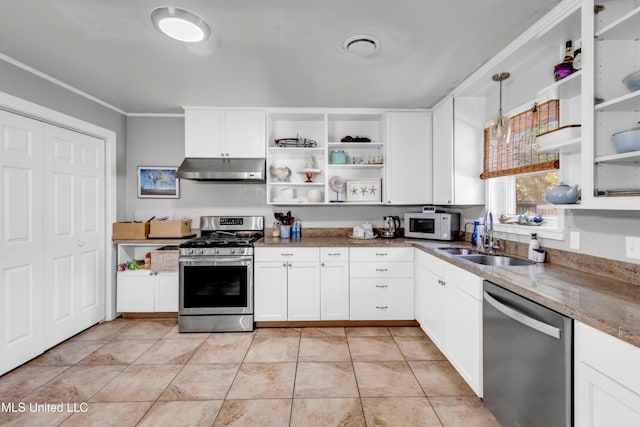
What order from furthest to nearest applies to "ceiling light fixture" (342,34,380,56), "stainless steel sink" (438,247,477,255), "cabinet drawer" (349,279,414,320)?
"cabinet drawer" (349,279,414,320), "stainless steel sink" (438,247,477,255), "ceiling light fixture" (342,34,380,56)

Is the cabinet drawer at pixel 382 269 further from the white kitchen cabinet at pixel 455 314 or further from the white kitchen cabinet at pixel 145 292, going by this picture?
the white kitchen cabinet at pixel 145 292

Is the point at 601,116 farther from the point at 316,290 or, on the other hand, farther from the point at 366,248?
the point at 316,290

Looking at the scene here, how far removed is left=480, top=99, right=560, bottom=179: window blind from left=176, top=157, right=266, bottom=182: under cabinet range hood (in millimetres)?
2239

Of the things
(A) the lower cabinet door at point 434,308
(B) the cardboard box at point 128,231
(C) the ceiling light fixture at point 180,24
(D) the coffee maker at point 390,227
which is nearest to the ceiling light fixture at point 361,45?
(C) the ceiling light fixture at point 180,24

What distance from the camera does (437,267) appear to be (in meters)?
2.46

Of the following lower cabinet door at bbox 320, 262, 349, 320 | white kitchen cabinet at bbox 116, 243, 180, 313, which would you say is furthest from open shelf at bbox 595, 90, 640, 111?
white kitchen cabinet at bbox 116, 243, 180, 313

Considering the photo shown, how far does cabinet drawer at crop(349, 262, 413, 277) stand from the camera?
3.00 metres

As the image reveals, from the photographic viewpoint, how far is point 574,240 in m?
1.81

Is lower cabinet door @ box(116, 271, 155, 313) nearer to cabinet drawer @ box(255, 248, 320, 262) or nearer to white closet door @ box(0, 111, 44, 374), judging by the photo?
white closet door @ box(0, 111, 44, 374)

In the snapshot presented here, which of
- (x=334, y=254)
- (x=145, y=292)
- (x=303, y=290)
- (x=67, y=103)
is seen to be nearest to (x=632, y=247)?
(x=334, y=254)

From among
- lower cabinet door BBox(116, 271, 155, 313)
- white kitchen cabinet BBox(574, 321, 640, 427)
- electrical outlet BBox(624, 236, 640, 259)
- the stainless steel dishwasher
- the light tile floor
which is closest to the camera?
white kitchen cabinet BBox(574, 321, 640, 427)

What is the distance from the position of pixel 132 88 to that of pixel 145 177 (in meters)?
1.14

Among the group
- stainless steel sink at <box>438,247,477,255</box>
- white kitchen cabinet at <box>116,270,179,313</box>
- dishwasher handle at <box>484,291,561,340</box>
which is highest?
stainless steel sink at <box>438,247,477,255</box>

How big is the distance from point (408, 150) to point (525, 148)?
1.22 meters
